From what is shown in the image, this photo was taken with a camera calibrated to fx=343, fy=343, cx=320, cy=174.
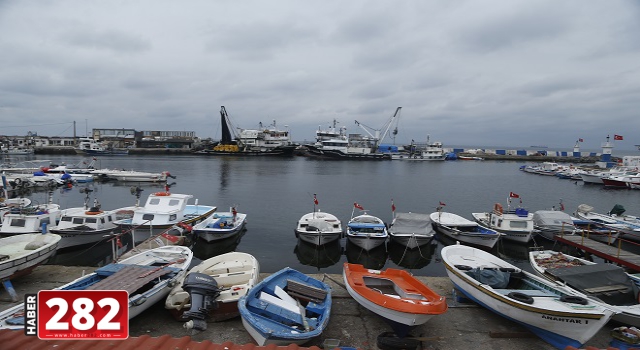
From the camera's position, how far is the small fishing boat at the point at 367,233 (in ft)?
61.5

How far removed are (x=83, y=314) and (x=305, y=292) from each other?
21.8 feet

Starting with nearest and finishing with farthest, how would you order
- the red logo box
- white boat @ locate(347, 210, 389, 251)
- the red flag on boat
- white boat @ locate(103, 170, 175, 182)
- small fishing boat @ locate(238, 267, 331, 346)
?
the red logo box < small fishing boat @ locate(238, 267, 331, 346) < the red flag on boat < white boat @ locate(347, 210, 389, 251) < white boat @ locate(103, 170, 175, 182)

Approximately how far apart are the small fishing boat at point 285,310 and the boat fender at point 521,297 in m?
4.73

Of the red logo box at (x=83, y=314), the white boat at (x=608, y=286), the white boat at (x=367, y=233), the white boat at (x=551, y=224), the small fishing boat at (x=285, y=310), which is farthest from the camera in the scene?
the white boat at (x=551, y=224)

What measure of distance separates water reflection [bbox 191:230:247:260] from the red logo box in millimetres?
16149

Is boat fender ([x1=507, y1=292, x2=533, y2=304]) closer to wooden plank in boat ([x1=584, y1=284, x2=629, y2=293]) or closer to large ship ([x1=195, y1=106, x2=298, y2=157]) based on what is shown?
wooden plank in boat ([x1=584, y1=284, x2=629, y2=293])

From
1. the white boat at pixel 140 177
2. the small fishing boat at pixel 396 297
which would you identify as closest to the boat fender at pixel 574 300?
the small fishing boat at pixel 396 297

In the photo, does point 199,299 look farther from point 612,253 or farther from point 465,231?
point 465,231

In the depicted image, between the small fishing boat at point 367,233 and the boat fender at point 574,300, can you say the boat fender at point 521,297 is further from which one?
the small fishing boat at point 367,233

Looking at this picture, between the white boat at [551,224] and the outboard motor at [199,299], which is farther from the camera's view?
the white boat at [551,224]

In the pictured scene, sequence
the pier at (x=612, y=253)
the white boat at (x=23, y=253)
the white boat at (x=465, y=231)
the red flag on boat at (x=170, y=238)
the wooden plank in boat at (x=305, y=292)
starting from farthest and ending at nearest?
the white boat at (x=465, y=231)
the red flag on boat at (x=170, y=238)
the pier at (x=612, y=253)
the white boat at (x=23, y=253)
the wooden plank in boat at (x=305, y=292)

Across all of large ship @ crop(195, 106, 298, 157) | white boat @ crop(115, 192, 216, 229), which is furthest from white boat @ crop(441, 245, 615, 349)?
large ship @ crop(195, 106, 298, 157)

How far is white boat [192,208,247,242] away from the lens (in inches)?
779

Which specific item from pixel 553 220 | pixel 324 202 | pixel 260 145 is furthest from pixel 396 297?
pixel 260 145
